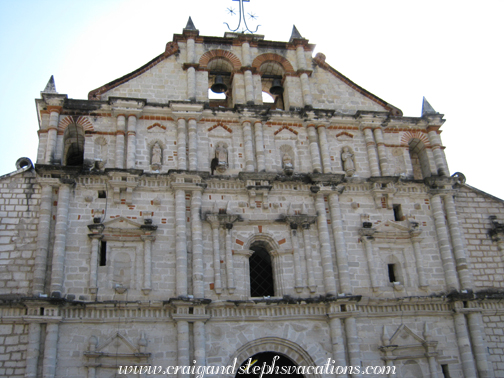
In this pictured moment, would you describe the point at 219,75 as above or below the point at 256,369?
above

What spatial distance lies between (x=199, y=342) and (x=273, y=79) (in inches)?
422

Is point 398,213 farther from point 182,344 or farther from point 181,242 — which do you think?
point 182,344

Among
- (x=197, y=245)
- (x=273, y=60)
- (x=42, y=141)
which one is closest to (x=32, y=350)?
(x=197, y=245)

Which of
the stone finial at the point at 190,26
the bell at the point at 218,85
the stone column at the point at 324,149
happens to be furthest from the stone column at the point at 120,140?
the stone column at the point at 324,149

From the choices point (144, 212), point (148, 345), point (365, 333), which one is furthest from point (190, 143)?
point (365, 333)

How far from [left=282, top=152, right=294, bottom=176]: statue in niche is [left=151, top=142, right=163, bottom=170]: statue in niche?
4142 mm

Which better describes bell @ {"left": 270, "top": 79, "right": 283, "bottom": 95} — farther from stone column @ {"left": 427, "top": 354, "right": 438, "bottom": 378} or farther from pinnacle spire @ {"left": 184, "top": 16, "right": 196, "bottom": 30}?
stone column @ {"left": 427, "top": 354, "right": 438, "bottom": 378}

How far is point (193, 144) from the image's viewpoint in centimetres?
1853

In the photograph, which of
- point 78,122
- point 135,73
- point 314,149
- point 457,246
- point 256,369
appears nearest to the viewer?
point 256,369

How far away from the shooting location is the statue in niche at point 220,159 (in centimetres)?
1848

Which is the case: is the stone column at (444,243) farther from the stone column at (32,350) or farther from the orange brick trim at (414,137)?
the stone column at (32,350)

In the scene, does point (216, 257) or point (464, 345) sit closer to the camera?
point (216, 257)

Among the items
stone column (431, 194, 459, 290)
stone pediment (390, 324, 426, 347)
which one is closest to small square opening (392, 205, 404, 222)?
stone column (431, 194, 459, 290)

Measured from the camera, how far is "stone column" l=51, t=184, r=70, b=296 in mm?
15664
